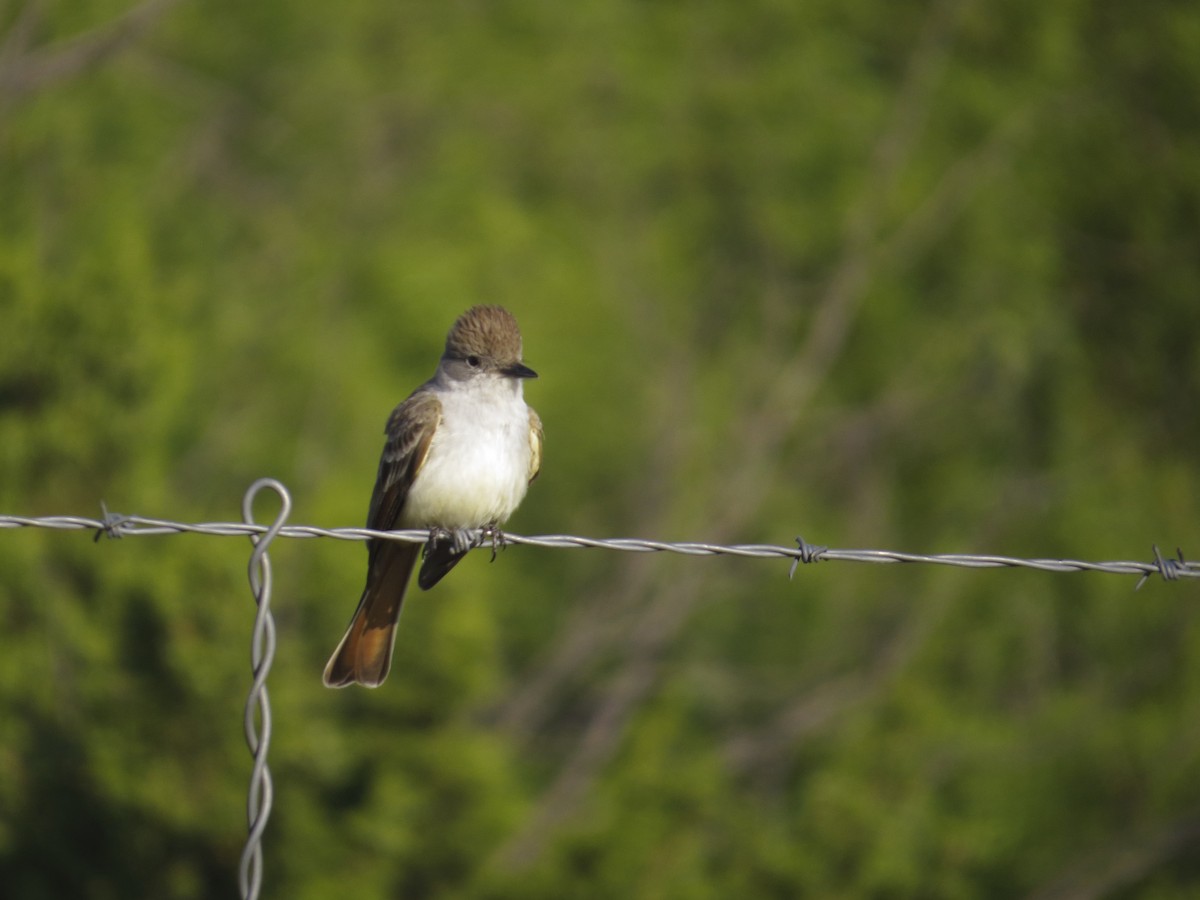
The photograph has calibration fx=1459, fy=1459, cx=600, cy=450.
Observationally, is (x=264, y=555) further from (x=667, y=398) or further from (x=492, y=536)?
(x=667, y=398)

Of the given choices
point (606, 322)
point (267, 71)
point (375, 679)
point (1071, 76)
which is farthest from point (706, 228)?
point (375, 679)

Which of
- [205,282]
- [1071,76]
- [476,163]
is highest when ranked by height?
[1071,76]

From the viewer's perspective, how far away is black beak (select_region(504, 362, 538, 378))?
5469mm

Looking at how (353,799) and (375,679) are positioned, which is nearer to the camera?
(375,679)

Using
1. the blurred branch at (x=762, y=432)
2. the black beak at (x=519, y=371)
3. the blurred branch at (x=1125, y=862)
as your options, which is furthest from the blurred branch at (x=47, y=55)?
the blurred branch at (x=1125, y=862)

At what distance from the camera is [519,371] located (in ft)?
18.2

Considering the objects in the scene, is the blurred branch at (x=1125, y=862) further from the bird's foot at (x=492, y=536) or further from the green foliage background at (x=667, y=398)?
the bird's foot at (x=492, y=536)

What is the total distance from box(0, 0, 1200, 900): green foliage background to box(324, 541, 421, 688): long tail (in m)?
2.78

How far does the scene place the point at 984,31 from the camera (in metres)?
12.5

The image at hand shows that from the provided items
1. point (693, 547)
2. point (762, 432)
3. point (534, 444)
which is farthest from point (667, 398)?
point (693, 547)

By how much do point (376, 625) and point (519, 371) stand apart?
1.10 meters

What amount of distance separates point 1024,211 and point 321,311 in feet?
19.6

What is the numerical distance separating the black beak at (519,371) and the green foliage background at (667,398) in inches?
115

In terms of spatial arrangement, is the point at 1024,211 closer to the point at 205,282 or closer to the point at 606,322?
the point at 606,322
